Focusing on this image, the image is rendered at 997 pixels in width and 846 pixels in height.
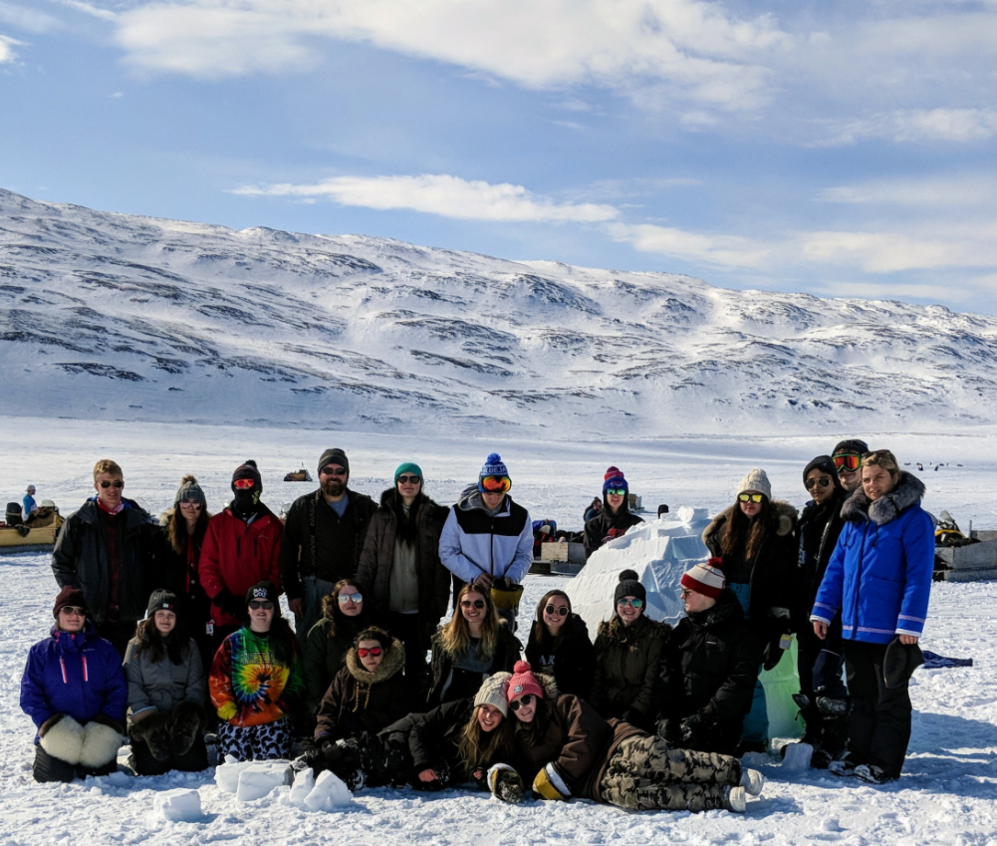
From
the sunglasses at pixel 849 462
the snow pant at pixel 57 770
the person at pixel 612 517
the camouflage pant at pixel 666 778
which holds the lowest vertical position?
the snow pant at pixel 57 770

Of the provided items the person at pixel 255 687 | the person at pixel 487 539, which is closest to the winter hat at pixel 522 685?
the person at pixel 487 539

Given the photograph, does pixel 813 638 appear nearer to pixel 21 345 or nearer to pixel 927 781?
pixel 927 781

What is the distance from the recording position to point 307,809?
3.83 m

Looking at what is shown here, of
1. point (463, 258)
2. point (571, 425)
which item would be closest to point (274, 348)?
point (571, 425)

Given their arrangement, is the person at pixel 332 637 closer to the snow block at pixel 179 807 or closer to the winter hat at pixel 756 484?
the snow block at pixel 179 807

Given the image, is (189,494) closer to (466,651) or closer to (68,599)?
(68,599)

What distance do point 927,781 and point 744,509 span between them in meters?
1.52

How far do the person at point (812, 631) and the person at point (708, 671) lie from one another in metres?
0.40

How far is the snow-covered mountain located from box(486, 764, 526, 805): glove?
180 ft

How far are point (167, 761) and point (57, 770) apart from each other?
508 millimetres

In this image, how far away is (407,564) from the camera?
5125mm

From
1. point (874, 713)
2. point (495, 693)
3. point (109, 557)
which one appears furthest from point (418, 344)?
point (874, 713)

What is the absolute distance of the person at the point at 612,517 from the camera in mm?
7477

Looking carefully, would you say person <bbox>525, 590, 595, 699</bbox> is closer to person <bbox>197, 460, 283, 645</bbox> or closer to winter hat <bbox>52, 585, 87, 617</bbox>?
person <bbox>197, 460, 283, 645</bbox>
